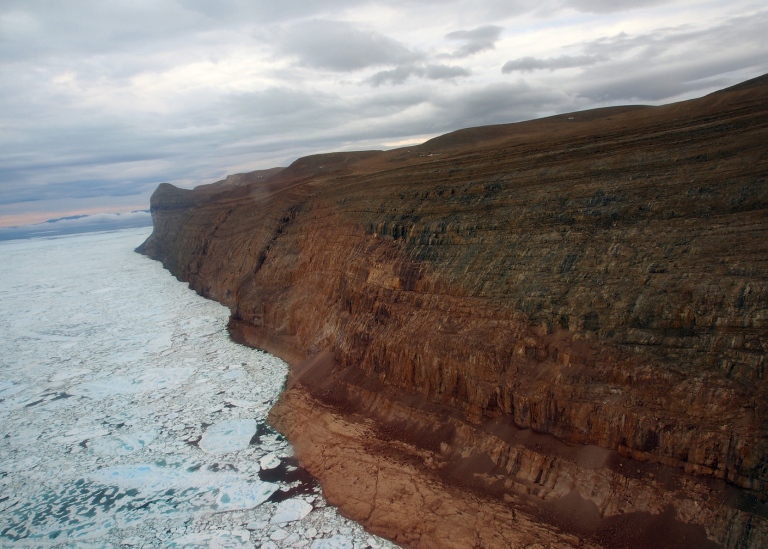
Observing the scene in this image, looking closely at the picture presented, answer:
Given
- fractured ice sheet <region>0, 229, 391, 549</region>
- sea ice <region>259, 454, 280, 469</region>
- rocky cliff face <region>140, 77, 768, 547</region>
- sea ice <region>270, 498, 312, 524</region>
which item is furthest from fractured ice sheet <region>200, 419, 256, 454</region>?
sea ice <region>270, 498, 312, 524</region>

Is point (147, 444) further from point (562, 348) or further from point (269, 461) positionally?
point (562, 348)

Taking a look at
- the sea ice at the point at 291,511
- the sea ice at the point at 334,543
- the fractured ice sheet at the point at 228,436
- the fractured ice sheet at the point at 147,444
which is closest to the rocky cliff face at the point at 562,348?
the sea ice at the point at 334,543

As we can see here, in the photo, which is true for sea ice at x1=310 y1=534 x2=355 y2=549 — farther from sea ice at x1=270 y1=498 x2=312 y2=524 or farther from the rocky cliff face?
sea ice at x1=270 y1=498 x2=312 y2=524

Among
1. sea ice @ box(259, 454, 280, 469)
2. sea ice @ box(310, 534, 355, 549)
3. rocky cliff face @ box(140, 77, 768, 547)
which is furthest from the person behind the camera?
sea ice @ box(259, 454, 280, 469)

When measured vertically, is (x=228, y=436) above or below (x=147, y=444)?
below

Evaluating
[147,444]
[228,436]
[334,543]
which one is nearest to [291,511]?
[334,543]

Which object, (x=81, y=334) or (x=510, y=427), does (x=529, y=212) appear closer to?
(x=510, y=427)
